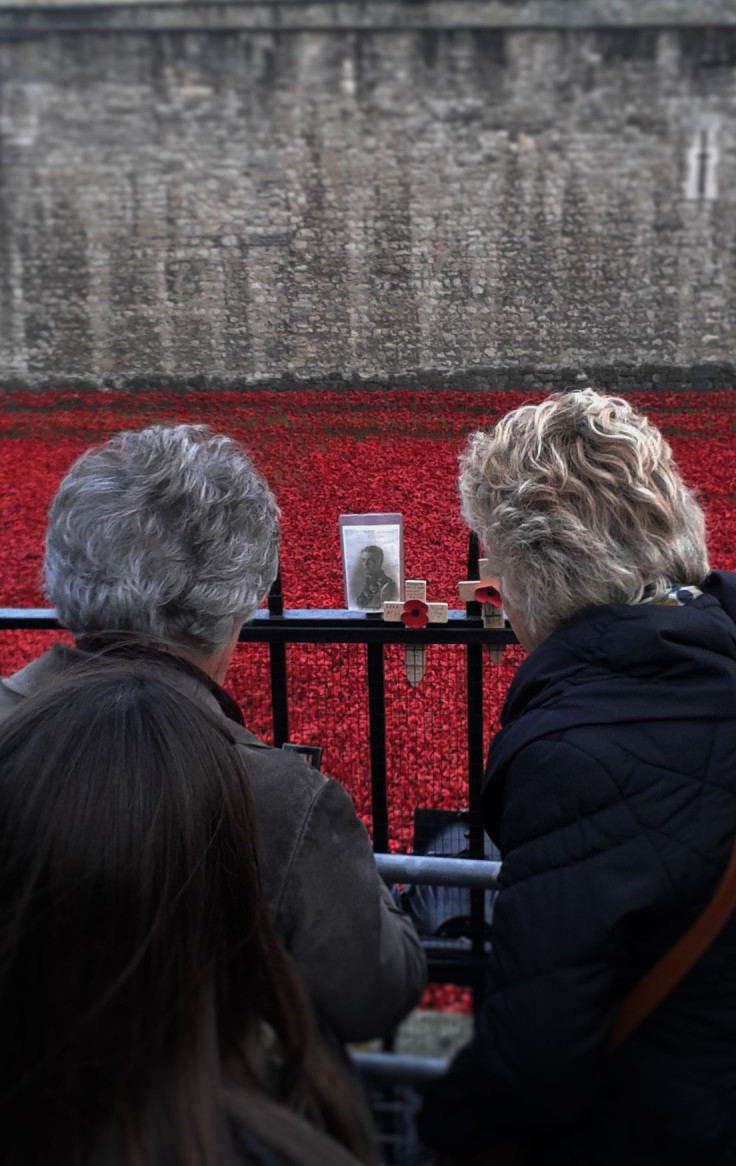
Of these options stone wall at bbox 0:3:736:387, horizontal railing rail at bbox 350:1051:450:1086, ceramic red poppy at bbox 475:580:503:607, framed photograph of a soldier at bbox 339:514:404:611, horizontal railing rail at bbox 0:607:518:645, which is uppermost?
stone wall at bbox 0:3:736:387

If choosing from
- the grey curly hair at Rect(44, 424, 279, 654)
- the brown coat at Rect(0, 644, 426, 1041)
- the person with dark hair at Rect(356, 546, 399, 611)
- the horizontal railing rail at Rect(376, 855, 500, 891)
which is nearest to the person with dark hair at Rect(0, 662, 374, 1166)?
the brown coat at Rect(0, 644, 426, 1041)

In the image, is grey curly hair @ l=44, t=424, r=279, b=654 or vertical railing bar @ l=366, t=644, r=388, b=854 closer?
grey curly hair @ l=44, t=424, r=279, b=654

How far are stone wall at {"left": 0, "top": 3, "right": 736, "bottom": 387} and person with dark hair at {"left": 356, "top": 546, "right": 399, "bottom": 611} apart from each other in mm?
363

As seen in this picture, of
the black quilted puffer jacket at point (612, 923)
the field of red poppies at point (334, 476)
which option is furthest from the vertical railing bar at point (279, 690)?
the black quilted puffer jacket at point (612, 923)

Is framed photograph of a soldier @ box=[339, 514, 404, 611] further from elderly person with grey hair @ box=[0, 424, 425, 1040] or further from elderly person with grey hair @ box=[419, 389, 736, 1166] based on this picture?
elderly person with grey hair @ box=[419, 389, 736, 1166]

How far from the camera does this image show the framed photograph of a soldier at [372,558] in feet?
5.32

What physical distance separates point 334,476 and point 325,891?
0.76 m

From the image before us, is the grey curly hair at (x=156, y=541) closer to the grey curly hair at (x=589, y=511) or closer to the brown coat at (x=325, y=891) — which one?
the brown coat at (x=325, y=891)

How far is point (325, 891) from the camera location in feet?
3.73

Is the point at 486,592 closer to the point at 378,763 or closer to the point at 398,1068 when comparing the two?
the point at 378,763

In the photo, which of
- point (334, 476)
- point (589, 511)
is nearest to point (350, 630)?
point (334, 476)

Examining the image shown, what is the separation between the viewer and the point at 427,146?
177 cm

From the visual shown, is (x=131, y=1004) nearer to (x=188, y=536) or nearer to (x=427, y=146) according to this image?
(x=188, y=536)

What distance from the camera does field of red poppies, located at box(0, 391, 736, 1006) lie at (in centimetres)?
148
